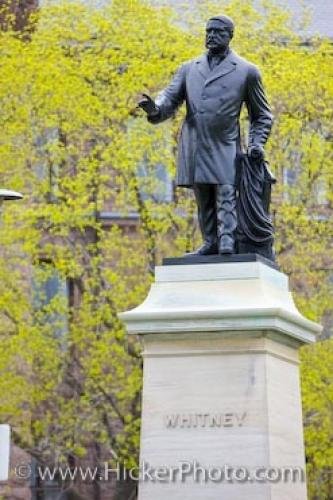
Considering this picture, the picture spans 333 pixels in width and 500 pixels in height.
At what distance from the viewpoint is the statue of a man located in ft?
47.7

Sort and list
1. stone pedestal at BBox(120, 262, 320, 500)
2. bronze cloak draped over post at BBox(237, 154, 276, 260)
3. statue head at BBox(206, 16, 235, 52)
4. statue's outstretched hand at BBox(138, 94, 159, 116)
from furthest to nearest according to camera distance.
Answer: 1. statue head at BBox(206, 16, 235, 52)
2. bronze cloak draped over post at BBox(237, 154, 276, 260)
3. statue's outstretched hand at BBox(138, 94, 159, 116)
4. stone pedestal at BBox(120, 262, 320, 500)

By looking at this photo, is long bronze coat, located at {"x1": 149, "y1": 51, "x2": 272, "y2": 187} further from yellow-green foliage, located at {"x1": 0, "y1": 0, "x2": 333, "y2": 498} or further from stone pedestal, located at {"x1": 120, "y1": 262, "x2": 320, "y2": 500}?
yellow-green foliage, located at {"x1": 0, "y1": 0, "x2": 333, "y2": 498}

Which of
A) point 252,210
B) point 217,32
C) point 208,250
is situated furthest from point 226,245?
point 217,32

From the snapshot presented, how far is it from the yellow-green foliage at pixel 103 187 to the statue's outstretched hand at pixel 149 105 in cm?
1277

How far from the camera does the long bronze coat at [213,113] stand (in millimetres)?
14562

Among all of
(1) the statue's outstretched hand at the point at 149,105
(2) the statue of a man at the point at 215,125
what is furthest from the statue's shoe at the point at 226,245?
(1) the statue's outstretched hand at the point at 149,105

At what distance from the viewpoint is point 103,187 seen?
28.6m

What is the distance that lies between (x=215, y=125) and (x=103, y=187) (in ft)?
46.2

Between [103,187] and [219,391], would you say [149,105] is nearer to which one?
[219,391]

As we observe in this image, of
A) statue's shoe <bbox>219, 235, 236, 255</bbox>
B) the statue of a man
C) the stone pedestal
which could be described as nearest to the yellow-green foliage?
the statue of a man

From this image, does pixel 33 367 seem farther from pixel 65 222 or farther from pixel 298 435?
pixel 298 435

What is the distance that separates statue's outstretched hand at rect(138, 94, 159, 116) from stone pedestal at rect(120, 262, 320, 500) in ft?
5.76

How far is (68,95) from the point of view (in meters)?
28.1

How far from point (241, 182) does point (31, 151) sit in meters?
14.5
